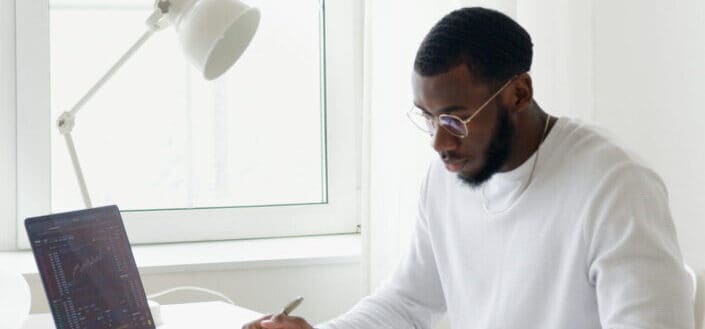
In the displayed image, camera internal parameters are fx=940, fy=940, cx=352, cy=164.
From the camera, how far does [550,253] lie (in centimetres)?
Answer: 135

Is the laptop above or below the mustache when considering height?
below

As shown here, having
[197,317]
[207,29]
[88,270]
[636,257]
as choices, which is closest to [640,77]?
[636,257]

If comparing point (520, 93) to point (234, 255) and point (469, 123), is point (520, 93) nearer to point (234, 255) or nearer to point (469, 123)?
point (469, 123)

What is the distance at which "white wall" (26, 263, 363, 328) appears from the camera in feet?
7.22

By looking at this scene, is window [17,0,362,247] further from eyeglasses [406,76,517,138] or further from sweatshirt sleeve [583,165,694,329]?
sweatshirt sleeve [583,165,694,329]

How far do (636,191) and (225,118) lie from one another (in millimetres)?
1422

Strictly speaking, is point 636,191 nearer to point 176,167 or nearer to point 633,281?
point 633,281

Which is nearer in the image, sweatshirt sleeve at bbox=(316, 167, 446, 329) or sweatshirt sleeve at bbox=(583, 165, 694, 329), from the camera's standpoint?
sweatshirt sleeve at bbox=(583, 165, 694, 329)

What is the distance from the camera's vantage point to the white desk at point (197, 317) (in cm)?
172

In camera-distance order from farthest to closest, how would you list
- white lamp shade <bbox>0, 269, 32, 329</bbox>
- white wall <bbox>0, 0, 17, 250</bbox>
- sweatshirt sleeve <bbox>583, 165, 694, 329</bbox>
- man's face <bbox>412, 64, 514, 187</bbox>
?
white wall <bbox>0, 0, 17, 250</bbox>, white lamp shade <bbox>0, 269, 32, 329</bbox>, man's face <bbox>412, 64, 514, 187</bbox>, sweatshirt sleeve <bbox>583, 165, 694, 329</bbox>

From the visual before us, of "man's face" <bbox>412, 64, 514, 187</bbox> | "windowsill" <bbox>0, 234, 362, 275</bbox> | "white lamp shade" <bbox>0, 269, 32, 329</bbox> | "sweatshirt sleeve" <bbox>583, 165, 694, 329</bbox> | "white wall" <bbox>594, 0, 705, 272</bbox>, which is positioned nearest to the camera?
"sweatshirt sleeve" <bbox>583, 165, 694, 329</bbox>

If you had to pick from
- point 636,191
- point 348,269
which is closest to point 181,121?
point 348,269

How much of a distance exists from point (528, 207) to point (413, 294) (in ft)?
1.06

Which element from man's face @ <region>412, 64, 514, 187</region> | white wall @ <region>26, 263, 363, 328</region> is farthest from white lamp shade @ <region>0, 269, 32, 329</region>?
man's face @ <region>412, 64, 514, 187</region>
